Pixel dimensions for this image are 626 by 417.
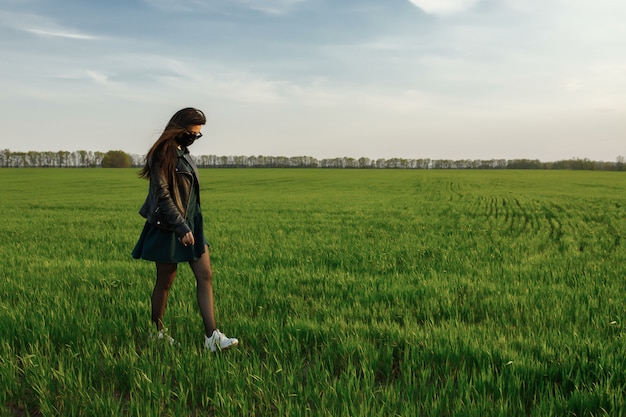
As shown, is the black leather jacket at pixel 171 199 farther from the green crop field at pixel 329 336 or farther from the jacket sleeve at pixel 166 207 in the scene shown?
the green crop field at pixel 329 336

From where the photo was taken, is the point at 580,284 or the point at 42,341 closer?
the point at 42,341

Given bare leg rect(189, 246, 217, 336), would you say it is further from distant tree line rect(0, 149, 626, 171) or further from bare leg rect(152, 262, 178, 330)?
distant tree line rect(0, 149, 626, 171)

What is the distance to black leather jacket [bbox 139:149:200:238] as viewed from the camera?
390cm

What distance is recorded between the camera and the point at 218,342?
3945 mm

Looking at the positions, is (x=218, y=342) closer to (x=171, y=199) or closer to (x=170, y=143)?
(x=171, y=199)

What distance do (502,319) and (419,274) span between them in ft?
7.51

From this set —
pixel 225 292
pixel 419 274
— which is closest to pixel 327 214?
pixel 419 274

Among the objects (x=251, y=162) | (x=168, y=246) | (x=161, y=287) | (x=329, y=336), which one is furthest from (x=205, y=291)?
(x=251, y=162)

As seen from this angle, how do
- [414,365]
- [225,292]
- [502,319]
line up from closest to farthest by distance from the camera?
[414,365] → [502,319] → [225,292]

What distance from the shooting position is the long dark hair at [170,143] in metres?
3.92

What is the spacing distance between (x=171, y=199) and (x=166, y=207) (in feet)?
0.29

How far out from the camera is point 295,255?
29.2 ft

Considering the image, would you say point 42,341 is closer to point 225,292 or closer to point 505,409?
point 225,292

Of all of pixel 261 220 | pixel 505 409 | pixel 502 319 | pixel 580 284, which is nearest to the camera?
pixel 505 409
